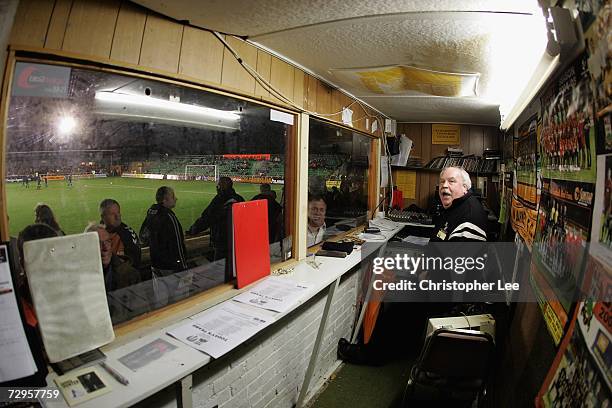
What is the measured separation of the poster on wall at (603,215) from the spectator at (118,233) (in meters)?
Answer: 1.56

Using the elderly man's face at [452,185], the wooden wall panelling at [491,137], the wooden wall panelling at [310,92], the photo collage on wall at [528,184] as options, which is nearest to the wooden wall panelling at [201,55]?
the wooden wall panelling at [310,92]

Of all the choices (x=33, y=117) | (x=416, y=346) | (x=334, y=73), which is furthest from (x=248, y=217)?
(x=416, y=346)

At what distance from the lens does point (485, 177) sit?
4.04 m

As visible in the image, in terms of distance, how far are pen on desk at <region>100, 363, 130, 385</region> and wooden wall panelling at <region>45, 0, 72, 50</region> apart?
1.01m

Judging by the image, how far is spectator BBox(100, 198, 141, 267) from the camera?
1267mm

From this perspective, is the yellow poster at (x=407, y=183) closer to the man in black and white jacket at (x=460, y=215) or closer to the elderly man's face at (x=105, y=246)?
the man in black and white jacket at (x=460, y=215)

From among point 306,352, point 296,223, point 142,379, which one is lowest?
point 306,352

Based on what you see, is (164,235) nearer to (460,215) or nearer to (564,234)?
(564,234)

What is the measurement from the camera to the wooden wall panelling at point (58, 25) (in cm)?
93

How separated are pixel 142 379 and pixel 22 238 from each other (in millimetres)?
576

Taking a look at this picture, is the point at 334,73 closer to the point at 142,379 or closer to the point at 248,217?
the point at 248,217

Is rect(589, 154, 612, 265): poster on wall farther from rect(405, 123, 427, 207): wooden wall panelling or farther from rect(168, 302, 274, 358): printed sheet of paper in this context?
rect(405, 123, 427, 207): wooden wall panelling

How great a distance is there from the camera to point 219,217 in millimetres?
1739

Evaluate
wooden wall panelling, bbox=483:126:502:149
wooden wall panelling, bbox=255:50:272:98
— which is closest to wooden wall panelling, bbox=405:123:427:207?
wooden wall panelling, bbox=483:126:502:149
